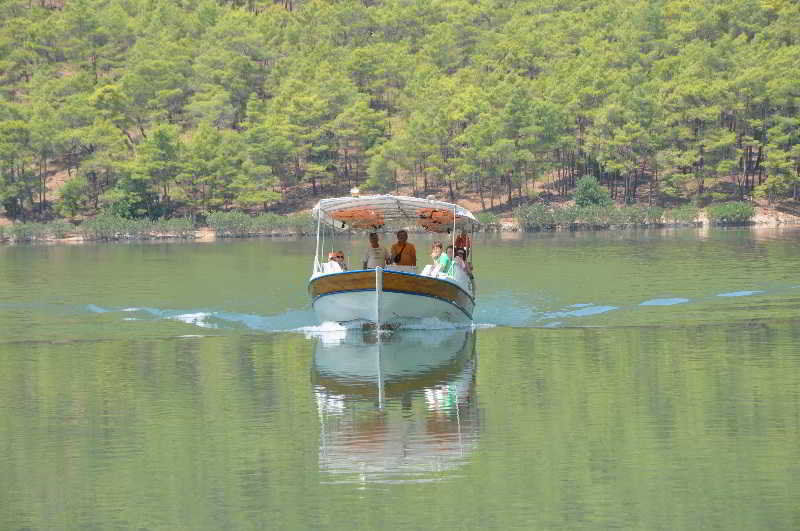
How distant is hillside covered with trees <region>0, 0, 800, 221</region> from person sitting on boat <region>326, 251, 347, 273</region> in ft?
267

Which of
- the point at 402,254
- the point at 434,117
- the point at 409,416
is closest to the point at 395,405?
the point at 409,416

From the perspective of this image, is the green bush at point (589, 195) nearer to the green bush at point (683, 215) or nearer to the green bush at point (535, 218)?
the green bush at point (535, 218)

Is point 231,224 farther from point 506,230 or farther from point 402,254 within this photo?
point 402,254

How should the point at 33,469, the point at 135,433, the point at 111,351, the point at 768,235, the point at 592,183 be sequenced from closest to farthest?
the point at 33,469 < the point at 135,433 < the point at 111,351 < the point at 768,235 < the point at 592,183

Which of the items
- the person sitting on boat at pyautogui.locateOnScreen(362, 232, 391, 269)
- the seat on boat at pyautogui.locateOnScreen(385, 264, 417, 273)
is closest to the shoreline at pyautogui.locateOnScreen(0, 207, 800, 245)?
the seat on boat at pyautogui.locateOnScreen(385, 264, 417, 273)

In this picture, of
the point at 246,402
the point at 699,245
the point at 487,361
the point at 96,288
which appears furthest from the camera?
the point at 699,245

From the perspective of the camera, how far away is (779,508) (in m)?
14.8

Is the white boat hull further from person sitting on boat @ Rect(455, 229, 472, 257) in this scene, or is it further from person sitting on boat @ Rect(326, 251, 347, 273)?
A: person sitting on boat @ Rect(455, 229, 472, 257)

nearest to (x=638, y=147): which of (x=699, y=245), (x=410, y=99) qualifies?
(x=410, y=99)

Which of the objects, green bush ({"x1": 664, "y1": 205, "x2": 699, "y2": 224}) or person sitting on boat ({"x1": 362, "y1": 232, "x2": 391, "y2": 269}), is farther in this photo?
green bush ({"x1": 664, "y1": 205, "x2": 699, "y2": 224})

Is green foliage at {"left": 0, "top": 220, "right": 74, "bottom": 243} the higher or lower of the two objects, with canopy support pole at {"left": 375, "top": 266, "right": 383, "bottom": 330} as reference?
higher

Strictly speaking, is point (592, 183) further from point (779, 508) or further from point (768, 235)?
point (779, 508)

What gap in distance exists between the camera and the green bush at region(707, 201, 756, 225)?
350ft

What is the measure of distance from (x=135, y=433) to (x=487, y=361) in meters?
10.1
